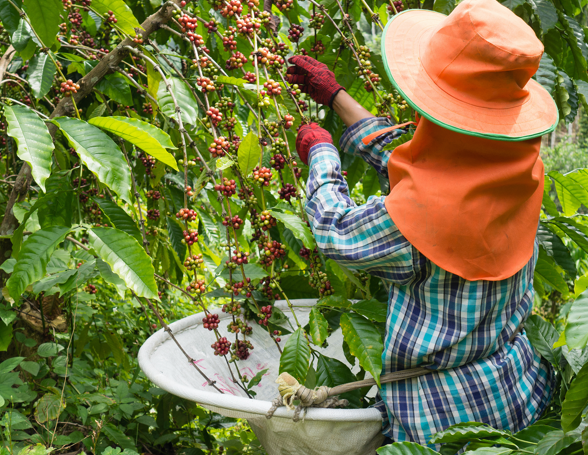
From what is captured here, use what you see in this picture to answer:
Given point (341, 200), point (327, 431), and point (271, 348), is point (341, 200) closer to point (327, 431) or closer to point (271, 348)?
point (327, 431)

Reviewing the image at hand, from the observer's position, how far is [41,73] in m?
1.42

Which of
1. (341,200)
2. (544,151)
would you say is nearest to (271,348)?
(341,200)

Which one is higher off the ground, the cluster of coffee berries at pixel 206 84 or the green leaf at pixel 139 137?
the cluster of coffee berries at pixel 206 84

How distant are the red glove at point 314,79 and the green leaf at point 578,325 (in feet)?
2.65

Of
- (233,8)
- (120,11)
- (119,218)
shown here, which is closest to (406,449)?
(119,218)

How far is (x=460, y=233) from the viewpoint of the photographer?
0.95m

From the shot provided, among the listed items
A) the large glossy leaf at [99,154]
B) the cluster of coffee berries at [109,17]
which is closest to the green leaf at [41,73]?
the cluster of coffee berries at [109,17]

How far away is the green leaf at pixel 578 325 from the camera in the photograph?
2.30 feet

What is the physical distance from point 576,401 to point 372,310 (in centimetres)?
47

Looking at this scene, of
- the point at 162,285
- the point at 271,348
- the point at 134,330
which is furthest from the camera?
the point at 162,285

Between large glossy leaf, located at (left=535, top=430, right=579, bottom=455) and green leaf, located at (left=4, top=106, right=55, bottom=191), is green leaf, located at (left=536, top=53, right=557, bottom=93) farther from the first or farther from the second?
green leaf, located at (left=4, top=106, right=55, bottom=191)

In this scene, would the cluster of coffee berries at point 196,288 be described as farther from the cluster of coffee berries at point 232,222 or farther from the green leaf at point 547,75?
the green leaf at point 547,75

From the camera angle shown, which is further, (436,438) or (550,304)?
(550,304)

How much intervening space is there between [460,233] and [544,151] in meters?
6.48
